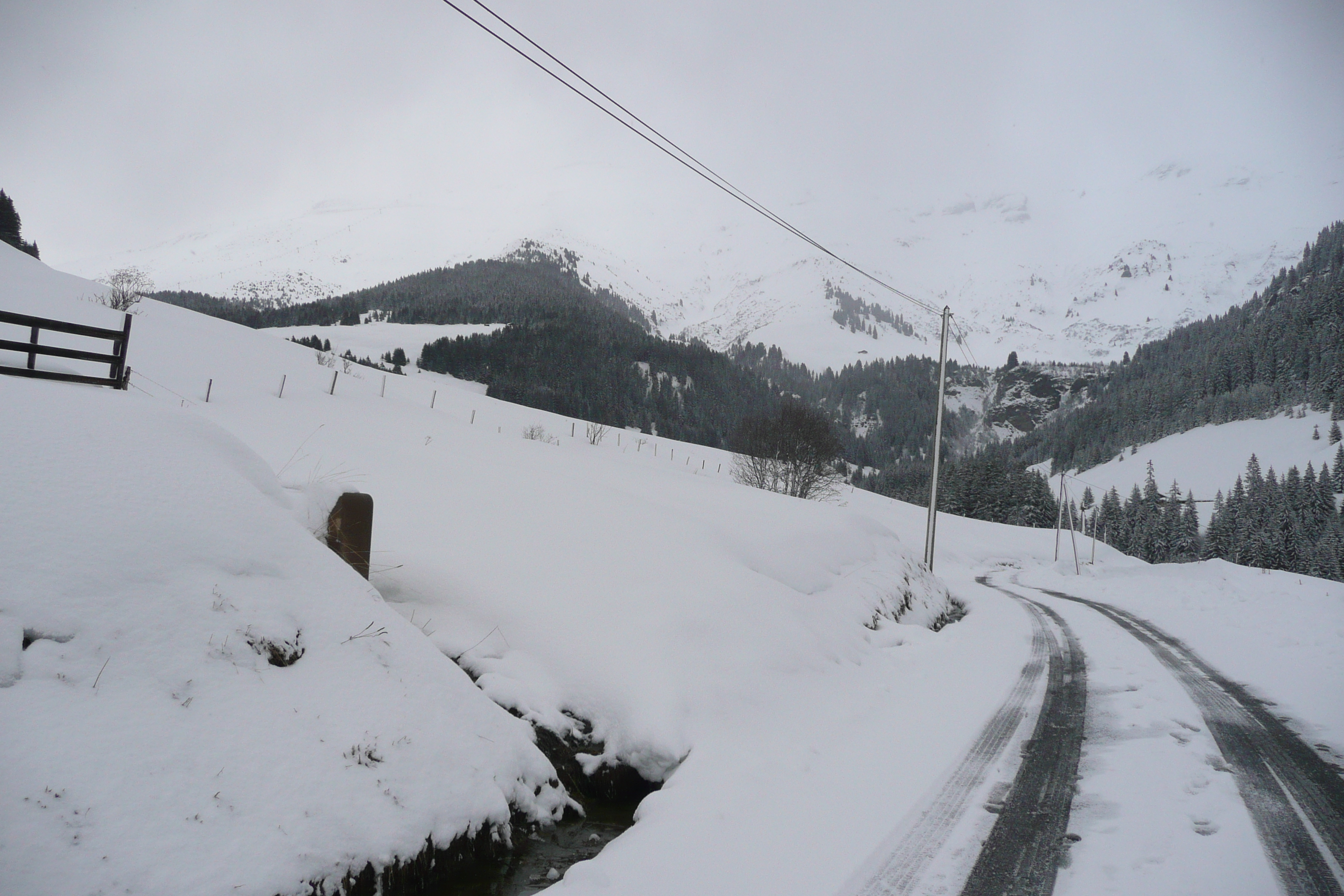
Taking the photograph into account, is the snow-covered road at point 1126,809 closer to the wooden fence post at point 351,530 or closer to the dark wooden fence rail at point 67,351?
the wooden fence post at point 351,530

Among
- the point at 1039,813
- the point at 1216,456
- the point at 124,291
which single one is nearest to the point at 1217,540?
the point at 1216,456

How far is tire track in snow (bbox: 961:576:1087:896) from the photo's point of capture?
3588mm

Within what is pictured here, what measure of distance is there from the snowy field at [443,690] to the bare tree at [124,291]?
1105 inches

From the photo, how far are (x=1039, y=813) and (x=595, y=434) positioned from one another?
51.4 metres

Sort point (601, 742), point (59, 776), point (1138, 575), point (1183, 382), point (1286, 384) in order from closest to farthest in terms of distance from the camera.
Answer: point (59, 776), point (601, 742), point (1138, 575), point (1286, 384), point (1183, 382)

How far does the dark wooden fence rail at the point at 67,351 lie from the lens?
820 centimetres

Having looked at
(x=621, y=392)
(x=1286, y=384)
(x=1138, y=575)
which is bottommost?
(x=1138, y=575)

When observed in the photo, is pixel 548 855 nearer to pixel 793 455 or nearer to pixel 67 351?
pixel 67 351

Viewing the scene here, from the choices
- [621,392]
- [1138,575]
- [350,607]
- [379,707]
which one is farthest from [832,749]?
[621,392]

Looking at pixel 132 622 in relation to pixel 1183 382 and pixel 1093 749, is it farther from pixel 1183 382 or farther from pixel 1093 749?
pixel 1183 382

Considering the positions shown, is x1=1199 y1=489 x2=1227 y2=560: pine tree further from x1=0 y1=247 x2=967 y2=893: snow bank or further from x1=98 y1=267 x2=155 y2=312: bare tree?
x1=98 y1=267 x2=155 y2=312: bare tree

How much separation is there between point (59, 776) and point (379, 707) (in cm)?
168

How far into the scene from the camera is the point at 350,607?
4801 mm

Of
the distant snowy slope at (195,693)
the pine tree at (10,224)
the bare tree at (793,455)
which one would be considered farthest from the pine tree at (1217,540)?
the pine tree at (10,224)
